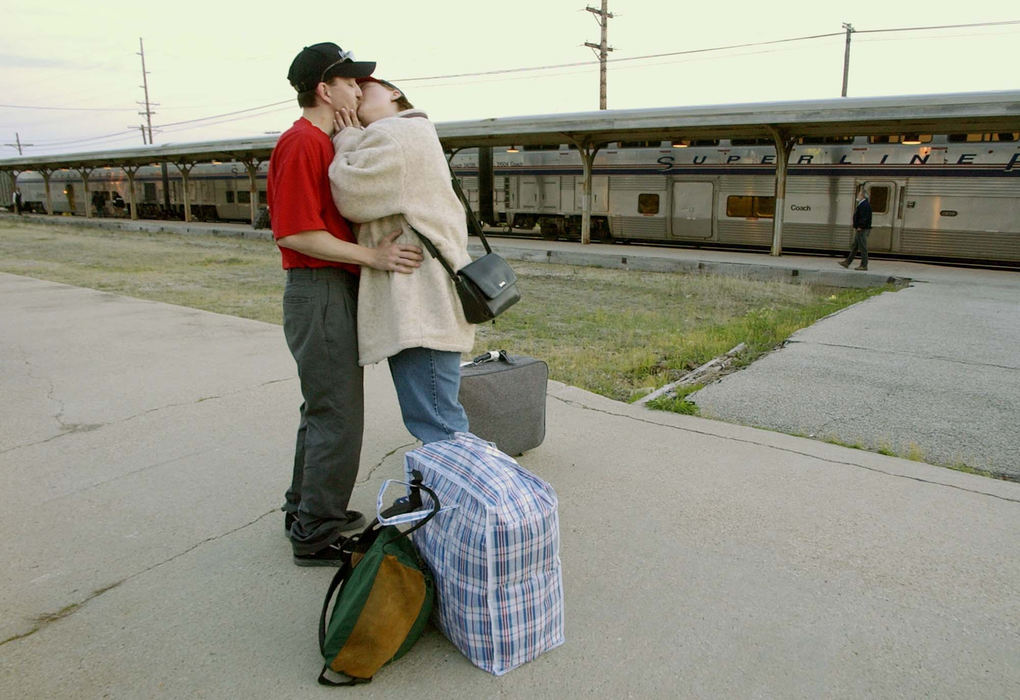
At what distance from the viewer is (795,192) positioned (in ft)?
63.4

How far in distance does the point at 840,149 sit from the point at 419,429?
18.7 m

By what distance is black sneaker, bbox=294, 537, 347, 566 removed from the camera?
2824mm

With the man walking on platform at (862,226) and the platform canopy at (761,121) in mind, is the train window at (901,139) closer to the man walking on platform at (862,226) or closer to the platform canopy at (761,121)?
the platform canopy at (761,121)

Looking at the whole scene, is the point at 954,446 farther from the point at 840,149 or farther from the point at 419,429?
the point at 840,149

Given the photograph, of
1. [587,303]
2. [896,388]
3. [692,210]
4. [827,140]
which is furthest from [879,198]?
[896,388]

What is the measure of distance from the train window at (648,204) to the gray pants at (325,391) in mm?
20305

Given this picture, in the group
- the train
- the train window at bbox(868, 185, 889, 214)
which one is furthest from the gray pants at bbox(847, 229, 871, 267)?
the train

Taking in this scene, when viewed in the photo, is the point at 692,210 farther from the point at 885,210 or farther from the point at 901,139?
the point at 901,139

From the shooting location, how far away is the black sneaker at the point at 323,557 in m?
2.82

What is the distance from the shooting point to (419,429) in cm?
279

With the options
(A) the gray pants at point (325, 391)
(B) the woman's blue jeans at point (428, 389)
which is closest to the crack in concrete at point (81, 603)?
(A) the gray pants at point (325, 391)

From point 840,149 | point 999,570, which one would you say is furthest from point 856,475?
point 840,149

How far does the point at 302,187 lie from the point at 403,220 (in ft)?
1.20

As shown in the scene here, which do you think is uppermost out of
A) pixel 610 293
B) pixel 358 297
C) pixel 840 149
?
pixel 840 149
